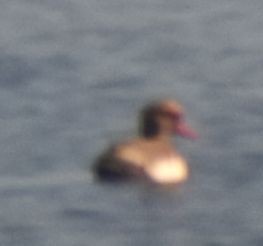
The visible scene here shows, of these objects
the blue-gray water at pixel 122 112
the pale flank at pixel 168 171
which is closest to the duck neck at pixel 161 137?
the pale flank at pixel 168 171

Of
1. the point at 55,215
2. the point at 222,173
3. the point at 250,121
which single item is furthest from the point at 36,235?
the point at 250,121

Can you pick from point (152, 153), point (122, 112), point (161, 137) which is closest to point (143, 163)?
point (152, 153)

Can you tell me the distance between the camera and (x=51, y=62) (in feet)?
138

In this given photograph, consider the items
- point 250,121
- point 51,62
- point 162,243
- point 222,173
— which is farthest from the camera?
point 51,62

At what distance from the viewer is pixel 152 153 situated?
36906mm

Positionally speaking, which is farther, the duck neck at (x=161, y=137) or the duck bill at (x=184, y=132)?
the duck neck at (x=161, y=137)

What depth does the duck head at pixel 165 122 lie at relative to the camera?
122 feet

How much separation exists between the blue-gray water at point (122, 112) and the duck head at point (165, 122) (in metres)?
0.55

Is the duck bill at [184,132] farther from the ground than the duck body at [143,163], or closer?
farther from the ground

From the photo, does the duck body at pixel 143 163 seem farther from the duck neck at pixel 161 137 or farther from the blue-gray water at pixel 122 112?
the blue-gray water at pixel 122 112

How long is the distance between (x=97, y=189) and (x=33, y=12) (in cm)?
1051

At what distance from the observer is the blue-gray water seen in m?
34.6

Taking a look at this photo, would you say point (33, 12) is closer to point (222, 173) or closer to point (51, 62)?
point (51, 62)

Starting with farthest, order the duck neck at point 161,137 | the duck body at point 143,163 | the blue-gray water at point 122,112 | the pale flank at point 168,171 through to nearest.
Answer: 1. the duck neck at point 161,137
2. the pale flank at point 168,171
3. the duck body at point 143,163
4. the blue-gray water at point 122,112
